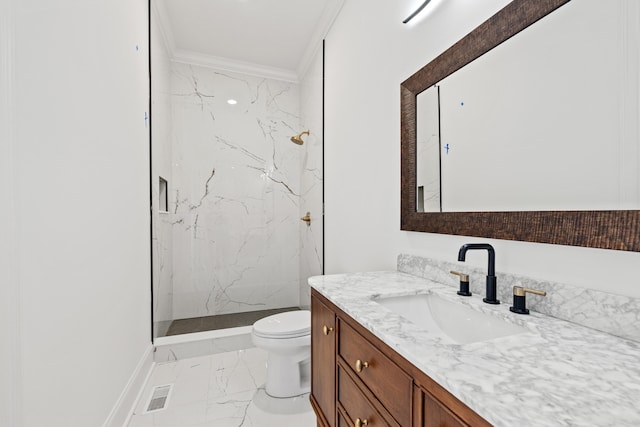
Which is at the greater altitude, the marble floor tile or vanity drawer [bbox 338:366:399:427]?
vanity drawer [bbox 338:366:399:427]

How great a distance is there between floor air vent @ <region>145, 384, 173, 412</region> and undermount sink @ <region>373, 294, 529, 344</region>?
1482mm

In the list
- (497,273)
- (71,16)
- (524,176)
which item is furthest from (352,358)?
(71,16)

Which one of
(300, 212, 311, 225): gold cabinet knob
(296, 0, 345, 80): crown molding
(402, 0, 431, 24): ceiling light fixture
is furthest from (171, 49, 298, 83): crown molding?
(402, 0, 431, 24): ceiling light fixture

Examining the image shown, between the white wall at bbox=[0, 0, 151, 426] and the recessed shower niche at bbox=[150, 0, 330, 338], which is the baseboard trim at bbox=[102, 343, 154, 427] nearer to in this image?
the white wall at bbox=[0, 0, 151, 426]

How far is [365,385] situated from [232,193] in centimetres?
250

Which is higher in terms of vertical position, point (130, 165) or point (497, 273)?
point (130, 165)

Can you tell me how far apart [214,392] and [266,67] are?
2.89 meters

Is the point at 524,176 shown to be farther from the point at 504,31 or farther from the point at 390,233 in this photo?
the point at 390,233

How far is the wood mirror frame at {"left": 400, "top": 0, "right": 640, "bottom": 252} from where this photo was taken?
0.70 metres

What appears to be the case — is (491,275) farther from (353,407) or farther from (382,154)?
(382,154)

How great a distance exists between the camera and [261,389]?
1.85 m

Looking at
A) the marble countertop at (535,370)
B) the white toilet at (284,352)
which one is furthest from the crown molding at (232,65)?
the marble countertop at (535,370)

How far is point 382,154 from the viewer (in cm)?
167

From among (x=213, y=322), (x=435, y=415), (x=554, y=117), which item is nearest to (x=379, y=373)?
(x=435, y=415)
